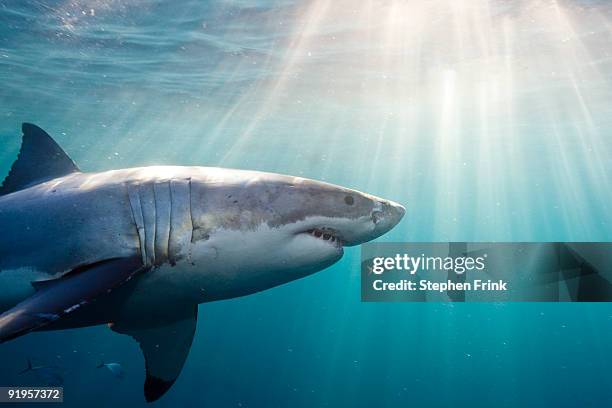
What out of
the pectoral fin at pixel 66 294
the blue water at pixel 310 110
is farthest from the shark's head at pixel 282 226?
the blue water at pixel 310 110

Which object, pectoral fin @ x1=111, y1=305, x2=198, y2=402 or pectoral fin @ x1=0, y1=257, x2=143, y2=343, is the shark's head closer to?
pectoral fin @ x1=0, y1=257, x2=143, y2=343

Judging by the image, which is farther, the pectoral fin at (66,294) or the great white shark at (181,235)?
→ the great white shark at (181,235)

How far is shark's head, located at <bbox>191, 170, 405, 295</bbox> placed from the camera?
3439 mm

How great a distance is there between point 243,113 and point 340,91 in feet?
22.2

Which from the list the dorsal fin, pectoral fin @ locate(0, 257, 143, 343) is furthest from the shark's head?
the dorsal fin

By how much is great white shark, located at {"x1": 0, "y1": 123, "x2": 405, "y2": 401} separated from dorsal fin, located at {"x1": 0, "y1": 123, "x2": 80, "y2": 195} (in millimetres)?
1029

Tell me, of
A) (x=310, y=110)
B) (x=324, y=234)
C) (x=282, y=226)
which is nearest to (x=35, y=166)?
(x=282, y=226)

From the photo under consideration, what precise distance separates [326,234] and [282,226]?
1.22ft

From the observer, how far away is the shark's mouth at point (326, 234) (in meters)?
3.52

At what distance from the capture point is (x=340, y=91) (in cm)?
2269

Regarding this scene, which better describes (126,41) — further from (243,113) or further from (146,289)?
(146,289)

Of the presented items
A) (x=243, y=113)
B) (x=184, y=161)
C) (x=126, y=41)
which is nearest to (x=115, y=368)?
(x=126, y=41)

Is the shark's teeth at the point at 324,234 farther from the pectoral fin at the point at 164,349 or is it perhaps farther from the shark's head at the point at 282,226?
the pectoral fin at the point at 164,349

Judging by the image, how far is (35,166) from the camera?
491cm
